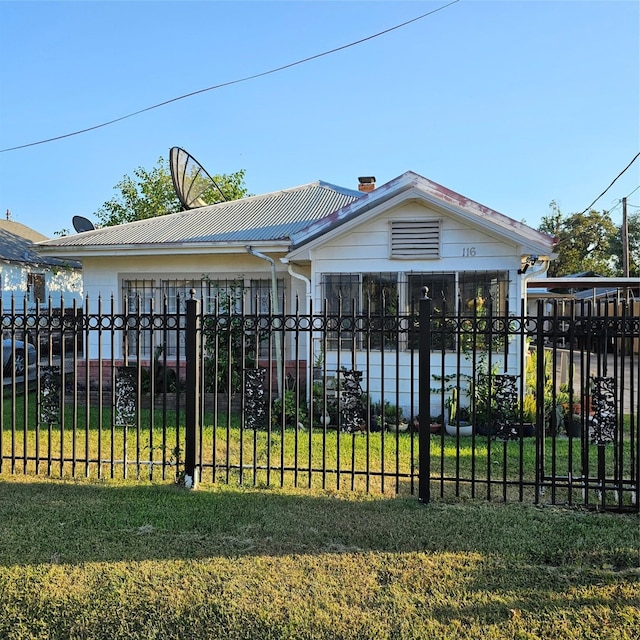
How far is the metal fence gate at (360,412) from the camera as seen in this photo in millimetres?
4539

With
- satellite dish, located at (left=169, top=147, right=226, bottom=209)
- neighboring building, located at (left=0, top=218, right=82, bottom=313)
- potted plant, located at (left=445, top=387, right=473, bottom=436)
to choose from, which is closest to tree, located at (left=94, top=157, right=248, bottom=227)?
neighboring building, located at (left=0, top=218, right=82, bottom=313)

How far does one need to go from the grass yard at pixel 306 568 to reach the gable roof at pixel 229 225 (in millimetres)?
5528

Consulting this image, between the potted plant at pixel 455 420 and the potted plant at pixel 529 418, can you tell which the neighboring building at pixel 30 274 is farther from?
the potted plant at pixel 529 418

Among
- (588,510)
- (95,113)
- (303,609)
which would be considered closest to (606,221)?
(95,113)

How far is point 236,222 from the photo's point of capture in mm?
10844

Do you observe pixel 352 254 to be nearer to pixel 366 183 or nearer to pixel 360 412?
pixel 360 412

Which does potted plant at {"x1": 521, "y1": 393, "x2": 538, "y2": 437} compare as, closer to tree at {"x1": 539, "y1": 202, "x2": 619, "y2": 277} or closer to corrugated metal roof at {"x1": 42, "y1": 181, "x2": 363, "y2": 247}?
corrugated metal roof at {"x1": 42, "y1": 181, "x2": 363, "y2": 247}

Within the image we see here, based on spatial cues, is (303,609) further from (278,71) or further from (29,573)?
(278,71)

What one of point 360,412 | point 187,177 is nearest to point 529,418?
point 360,412

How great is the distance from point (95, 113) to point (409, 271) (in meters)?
9.20

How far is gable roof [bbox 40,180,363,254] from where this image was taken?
9.59 m

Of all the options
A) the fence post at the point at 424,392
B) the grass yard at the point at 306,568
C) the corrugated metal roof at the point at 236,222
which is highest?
the corrugated metal roof at the point at 236,222

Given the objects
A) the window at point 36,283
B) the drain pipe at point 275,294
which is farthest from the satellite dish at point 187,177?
the window at point 36,283

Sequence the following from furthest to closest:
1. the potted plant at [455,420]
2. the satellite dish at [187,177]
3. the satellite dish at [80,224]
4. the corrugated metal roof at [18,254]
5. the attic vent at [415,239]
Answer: the corrugated metal roof at [18,254]
the satellite dish at [80,224]
the satellite dish at [187,177]
the attic vent at [415,239]
the potted plant at [455,420]
